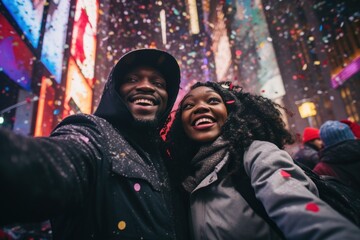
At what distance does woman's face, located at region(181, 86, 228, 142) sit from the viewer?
2094mm

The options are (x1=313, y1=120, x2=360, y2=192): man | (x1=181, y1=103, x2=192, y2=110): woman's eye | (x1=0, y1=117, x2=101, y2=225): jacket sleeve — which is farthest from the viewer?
(x1=313, y1=120, x2=360, y2=192): man

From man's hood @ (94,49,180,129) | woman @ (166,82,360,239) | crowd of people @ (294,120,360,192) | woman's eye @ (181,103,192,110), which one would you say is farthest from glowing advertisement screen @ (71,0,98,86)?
crowd of people @ (294,120,360,192)

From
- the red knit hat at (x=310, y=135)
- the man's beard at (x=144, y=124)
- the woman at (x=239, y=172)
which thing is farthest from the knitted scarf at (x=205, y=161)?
the red knit hat at (x=310, y=135)

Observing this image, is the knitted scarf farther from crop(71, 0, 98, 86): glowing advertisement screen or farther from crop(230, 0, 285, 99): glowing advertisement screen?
crop(230, 0, 285, 99): glowing advertisement screen

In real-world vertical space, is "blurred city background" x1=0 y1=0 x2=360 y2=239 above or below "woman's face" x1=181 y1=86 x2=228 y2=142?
above

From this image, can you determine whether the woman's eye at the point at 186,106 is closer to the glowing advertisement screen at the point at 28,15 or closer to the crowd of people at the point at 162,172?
the crowd of people at the point at 162,172

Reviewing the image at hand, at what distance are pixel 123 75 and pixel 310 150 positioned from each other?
4560mm

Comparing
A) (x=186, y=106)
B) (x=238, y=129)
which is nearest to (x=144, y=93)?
(x=186, y=106)

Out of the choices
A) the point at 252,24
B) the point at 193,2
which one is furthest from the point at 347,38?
the point at 193,2

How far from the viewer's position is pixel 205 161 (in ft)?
5.91

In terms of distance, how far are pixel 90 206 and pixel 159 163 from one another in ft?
2.30

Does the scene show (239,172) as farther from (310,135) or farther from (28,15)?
(28,15)

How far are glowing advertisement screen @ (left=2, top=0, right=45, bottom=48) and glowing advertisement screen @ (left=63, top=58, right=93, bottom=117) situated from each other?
2616 mm

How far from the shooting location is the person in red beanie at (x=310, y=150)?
458cm
